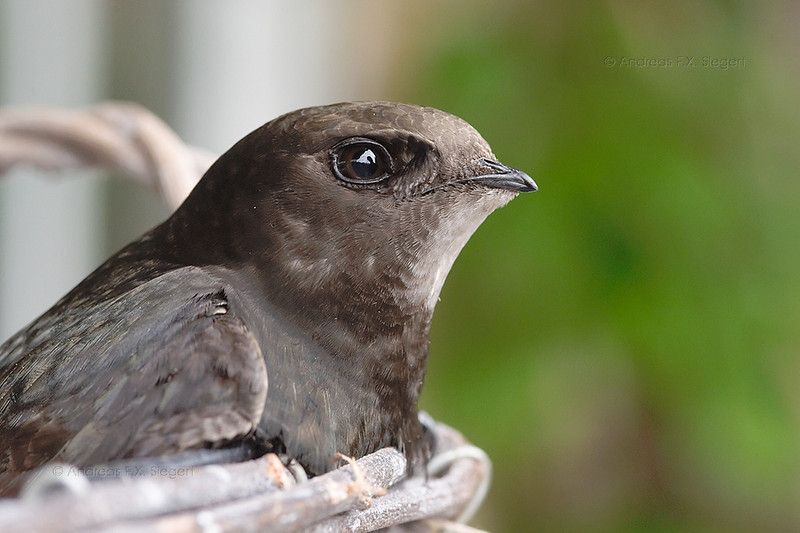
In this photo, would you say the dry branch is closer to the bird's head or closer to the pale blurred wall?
the bird's head

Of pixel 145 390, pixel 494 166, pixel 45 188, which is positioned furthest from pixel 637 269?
pixel 45 188

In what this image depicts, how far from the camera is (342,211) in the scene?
2.49ft

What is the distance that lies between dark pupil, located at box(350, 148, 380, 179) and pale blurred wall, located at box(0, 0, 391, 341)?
1080 millimetres

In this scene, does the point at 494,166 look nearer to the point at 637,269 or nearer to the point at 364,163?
the point at 364,163

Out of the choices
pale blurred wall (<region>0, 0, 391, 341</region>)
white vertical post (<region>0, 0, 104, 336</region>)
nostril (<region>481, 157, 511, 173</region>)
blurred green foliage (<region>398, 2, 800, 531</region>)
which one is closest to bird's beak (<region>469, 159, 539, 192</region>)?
nostril (<region>481, 157, 511, 173</region>)

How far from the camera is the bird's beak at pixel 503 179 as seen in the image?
78cm

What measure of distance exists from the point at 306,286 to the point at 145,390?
6.6 inches

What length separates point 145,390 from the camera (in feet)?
2.06

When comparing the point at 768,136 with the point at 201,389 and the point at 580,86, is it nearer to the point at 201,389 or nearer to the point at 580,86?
the point at 580,86

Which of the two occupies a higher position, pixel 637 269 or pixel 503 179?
pixel 503 179

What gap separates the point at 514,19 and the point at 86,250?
2.93 feet

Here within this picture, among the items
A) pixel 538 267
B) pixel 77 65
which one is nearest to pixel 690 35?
pixel 538 267

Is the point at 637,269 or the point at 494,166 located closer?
the point at 494,166

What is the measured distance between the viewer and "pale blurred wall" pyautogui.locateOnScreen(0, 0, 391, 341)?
1.80 metres
